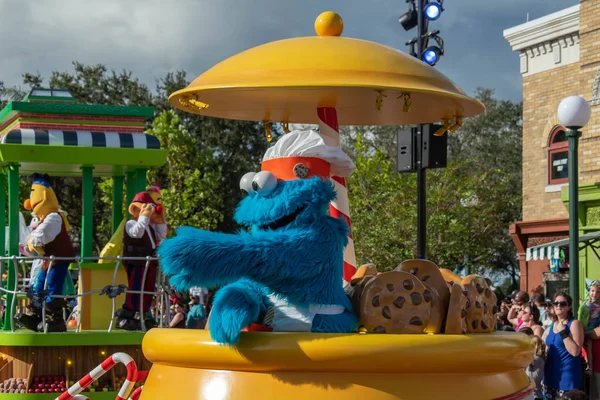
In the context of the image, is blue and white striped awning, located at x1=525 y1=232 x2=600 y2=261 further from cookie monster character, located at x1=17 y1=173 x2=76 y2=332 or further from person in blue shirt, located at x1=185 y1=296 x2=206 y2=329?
cookie monster character, located at x1=17 y1=173 x2=76 y2=332

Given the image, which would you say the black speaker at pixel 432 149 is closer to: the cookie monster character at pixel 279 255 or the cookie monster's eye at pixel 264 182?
the cookie monster character at pixel 279 255

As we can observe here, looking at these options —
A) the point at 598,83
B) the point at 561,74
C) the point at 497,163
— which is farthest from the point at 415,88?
the point at 497,163

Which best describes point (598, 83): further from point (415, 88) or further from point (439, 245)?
point (415, 88)

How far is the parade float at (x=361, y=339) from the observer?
13.3 feet

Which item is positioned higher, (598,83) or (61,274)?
(598,83)

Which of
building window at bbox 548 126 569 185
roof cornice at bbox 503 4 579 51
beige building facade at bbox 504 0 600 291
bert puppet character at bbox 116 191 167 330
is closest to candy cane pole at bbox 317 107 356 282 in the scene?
bert puppet character at bbox 116 191 167 330

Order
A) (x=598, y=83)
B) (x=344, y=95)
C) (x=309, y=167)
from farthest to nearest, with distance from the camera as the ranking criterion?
(x=598, y=83)
(x=344, y=95)
(x=309, y=167)

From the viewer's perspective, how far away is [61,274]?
918 cm

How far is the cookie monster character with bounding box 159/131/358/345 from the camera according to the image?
13.5 feet

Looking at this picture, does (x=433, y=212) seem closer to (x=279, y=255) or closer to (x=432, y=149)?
(x=432, y=149)

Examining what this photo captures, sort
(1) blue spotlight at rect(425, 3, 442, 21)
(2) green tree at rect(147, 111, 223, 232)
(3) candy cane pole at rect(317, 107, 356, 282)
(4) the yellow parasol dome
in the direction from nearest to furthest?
1. (4) the yellow parasol dome
2. (3) candy cane pole at rect(317, 107, 356, 282)
3. (1) blue spotlight at rect(425, 3, 442, 21)
4. (2) green tree at rect(147, 111, 223, 232)

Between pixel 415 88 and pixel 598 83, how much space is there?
1523 centimetres

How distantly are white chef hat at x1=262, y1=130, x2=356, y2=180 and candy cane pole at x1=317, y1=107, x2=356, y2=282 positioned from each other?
108 cm

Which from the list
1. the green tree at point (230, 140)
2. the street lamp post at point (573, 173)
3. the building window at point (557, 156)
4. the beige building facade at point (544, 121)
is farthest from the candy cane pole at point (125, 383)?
the green tree at point (230, 140)
